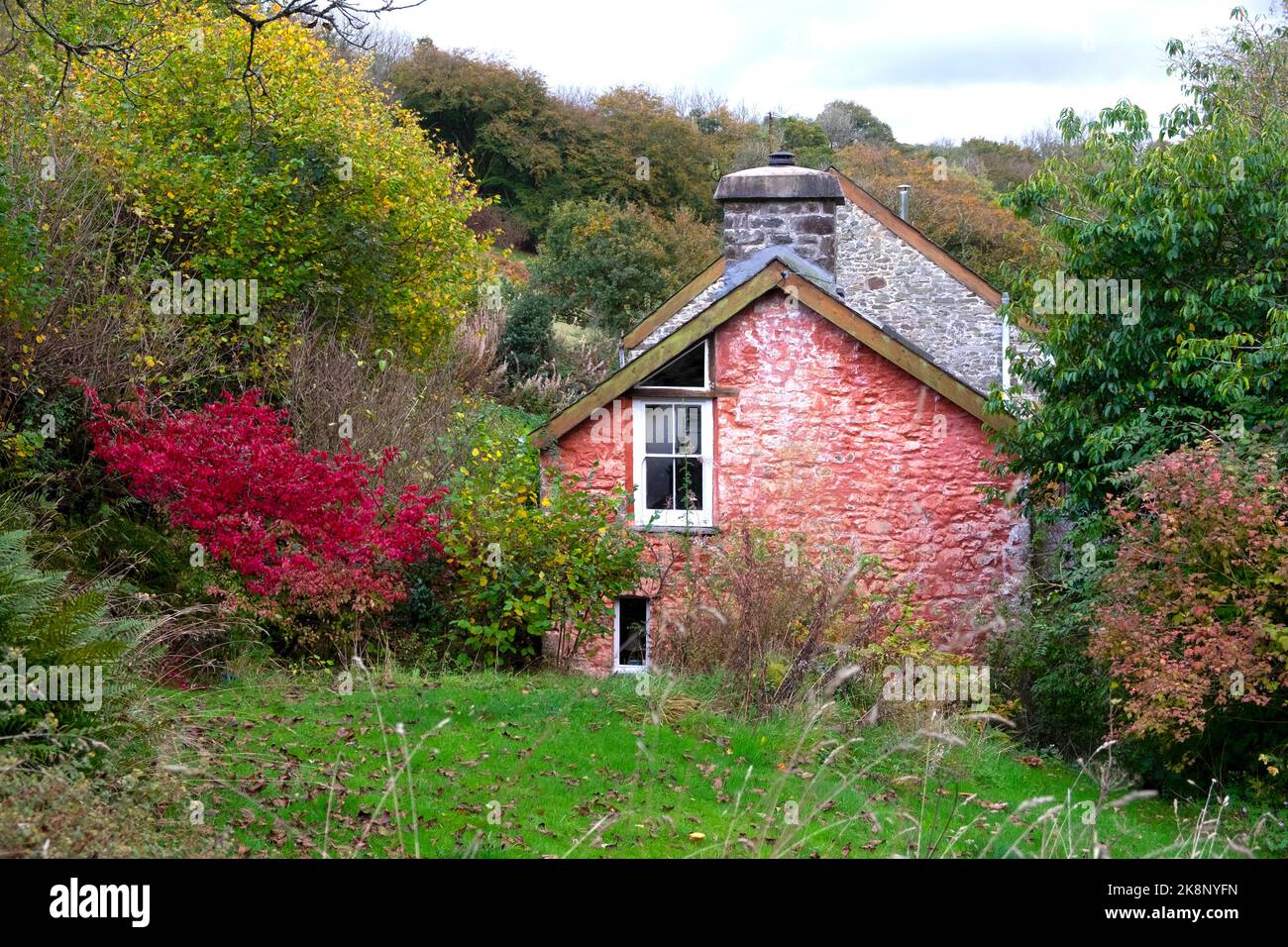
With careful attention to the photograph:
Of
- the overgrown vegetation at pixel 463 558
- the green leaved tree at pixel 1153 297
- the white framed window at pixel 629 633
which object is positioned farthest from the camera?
the white framed window at pixel 629 633

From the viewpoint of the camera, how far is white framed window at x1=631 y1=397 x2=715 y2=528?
14617 millimetres

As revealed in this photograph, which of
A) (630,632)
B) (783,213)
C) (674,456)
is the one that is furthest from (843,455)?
(783,213)

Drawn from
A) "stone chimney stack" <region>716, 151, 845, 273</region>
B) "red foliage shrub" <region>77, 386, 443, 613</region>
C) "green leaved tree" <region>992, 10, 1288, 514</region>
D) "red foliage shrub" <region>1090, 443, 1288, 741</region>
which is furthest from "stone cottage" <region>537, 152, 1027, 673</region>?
"red foliage shrub" <region>1090, 443, 1288, 741</region>

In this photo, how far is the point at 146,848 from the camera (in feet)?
18.4

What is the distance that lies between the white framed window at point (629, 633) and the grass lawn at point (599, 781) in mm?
2804

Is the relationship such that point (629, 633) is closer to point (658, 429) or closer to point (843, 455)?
point (658, 429)

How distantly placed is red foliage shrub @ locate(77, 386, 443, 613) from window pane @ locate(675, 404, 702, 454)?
373 centimetres

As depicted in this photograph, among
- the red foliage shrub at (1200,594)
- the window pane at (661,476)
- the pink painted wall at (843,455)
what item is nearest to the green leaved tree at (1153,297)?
the red foliage shrub at (1200,594)

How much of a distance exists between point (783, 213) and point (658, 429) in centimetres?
531

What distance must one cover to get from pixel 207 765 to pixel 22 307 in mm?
6006

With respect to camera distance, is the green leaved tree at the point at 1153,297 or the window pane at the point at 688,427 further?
the window pane at the point at 688,427

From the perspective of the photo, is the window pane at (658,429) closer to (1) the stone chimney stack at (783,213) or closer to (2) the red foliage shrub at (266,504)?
(2) the red foliage shrub at (266,504)

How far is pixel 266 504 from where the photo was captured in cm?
1185

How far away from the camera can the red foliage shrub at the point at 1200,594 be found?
899 cm
